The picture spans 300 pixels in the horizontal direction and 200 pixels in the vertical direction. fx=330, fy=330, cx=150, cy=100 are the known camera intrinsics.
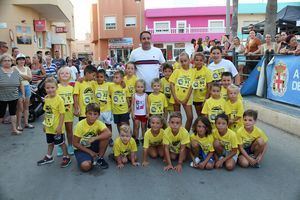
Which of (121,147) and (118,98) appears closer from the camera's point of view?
(121,147)

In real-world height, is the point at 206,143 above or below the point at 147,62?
below

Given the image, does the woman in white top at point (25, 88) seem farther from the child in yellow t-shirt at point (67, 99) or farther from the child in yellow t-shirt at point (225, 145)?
the child in yellow t-shirt at point (225, 145)

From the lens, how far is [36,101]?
8.49 meters

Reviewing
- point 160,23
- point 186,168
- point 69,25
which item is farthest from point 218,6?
point 186,168

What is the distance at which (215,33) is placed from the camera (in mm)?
42719

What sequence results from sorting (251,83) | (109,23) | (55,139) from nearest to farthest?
(55,139)
(251,83)
(109,23)

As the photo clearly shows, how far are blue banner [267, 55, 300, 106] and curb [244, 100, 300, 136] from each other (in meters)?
0.51

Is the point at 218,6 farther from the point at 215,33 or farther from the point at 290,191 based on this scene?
the point at 290,191

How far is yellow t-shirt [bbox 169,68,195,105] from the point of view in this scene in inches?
224

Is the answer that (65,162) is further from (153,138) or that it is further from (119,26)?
(119,26)

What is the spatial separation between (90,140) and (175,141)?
4.15ft

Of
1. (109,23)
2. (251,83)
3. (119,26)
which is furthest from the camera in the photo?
(109,23)

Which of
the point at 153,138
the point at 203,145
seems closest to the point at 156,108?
the point at 153,138

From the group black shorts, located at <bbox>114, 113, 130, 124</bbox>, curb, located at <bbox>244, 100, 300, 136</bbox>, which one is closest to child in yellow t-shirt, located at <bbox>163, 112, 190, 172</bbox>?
black shorts, located at <bbox>114, 113, 130, 124</bbox>
